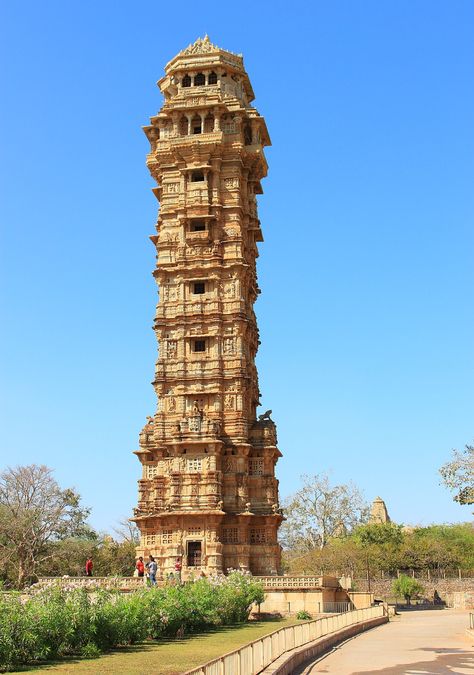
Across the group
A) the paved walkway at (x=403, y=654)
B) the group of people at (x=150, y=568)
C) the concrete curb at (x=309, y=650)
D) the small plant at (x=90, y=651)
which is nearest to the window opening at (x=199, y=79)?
the group of people at (x=150, y=568)

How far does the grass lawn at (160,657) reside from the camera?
16656 mm

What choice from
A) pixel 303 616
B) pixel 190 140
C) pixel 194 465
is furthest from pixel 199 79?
pixel 303 616

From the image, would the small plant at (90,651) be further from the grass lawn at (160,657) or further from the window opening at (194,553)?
the window opening at (194,553)

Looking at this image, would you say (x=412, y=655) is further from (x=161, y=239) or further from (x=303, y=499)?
(x=303, y=499)

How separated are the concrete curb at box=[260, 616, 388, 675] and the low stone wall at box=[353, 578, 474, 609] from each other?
88.8 ft

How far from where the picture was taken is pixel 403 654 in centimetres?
2388

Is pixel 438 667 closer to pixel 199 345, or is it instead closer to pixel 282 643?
pixel 282 643

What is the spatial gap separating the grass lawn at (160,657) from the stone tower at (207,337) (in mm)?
18850

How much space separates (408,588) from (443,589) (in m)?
4.53

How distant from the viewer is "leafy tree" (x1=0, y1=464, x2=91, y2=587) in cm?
5300

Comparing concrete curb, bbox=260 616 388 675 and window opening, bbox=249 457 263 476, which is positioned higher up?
window opening, bbox=249 457 263 476

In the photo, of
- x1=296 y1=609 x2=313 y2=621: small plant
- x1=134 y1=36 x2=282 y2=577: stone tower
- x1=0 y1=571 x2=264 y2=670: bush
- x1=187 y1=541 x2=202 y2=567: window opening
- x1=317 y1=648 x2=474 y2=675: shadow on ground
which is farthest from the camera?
x1=134 y1=36 x2=282 y2=577: stone tower

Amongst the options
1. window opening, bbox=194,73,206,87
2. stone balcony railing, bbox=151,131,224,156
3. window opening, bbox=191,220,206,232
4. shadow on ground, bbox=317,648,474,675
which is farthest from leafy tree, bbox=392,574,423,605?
window opening, bbox=194,73,206,87

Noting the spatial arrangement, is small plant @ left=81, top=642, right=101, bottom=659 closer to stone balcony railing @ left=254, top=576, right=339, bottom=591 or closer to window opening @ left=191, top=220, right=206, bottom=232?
stone balcony railing @ left=254, top=576, right=339, bottom=591
